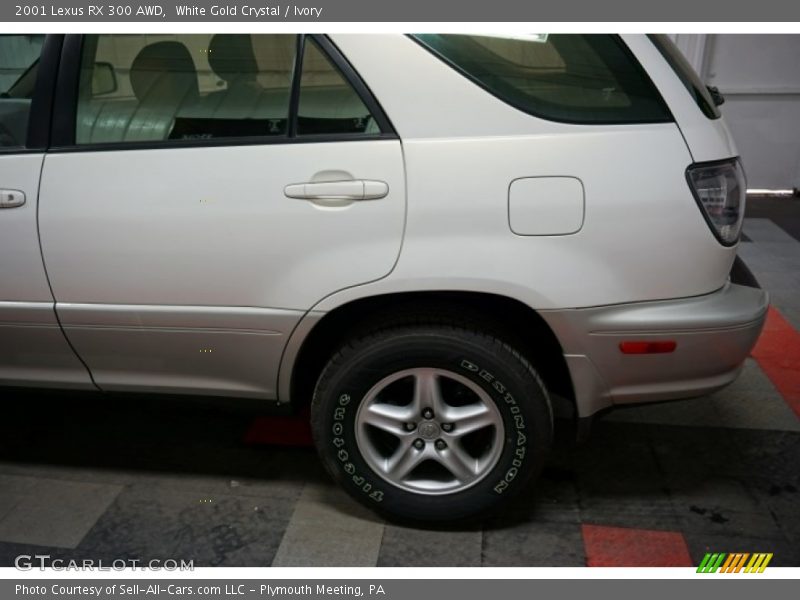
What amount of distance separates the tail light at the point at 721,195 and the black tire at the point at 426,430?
2.14 feet

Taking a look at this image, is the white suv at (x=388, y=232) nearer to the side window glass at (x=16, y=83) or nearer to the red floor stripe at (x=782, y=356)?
the side window glass at (x=16, y=83)

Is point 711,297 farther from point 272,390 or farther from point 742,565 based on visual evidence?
point 272,390

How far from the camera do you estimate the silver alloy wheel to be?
208cm

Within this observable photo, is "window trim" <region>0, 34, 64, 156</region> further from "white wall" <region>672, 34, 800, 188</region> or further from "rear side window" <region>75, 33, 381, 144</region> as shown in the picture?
"white wall" <region>672, 34, 800, 188</region>

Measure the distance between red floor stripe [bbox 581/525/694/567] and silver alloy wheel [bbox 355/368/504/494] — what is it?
1.36ft

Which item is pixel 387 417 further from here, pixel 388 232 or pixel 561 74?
pixel 561 74

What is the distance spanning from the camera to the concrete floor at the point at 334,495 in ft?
7.06

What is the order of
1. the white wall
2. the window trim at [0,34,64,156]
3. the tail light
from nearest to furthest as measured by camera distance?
the tail light → the window trim at [0,34,64,156] → the white wall

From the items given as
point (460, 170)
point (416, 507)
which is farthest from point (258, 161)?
point (416, 507)

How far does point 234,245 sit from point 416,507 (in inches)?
39.6

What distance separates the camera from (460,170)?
186cm

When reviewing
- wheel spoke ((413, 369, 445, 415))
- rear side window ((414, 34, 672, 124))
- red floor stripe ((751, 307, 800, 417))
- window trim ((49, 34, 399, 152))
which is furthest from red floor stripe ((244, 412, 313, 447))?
red floor stripe ((751, 307, 800, 417))

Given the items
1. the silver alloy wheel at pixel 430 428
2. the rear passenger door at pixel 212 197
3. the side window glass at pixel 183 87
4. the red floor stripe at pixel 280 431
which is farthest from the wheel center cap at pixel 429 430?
the side window glass at pixel 183 87

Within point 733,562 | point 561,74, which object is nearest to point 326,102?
point 561,74
